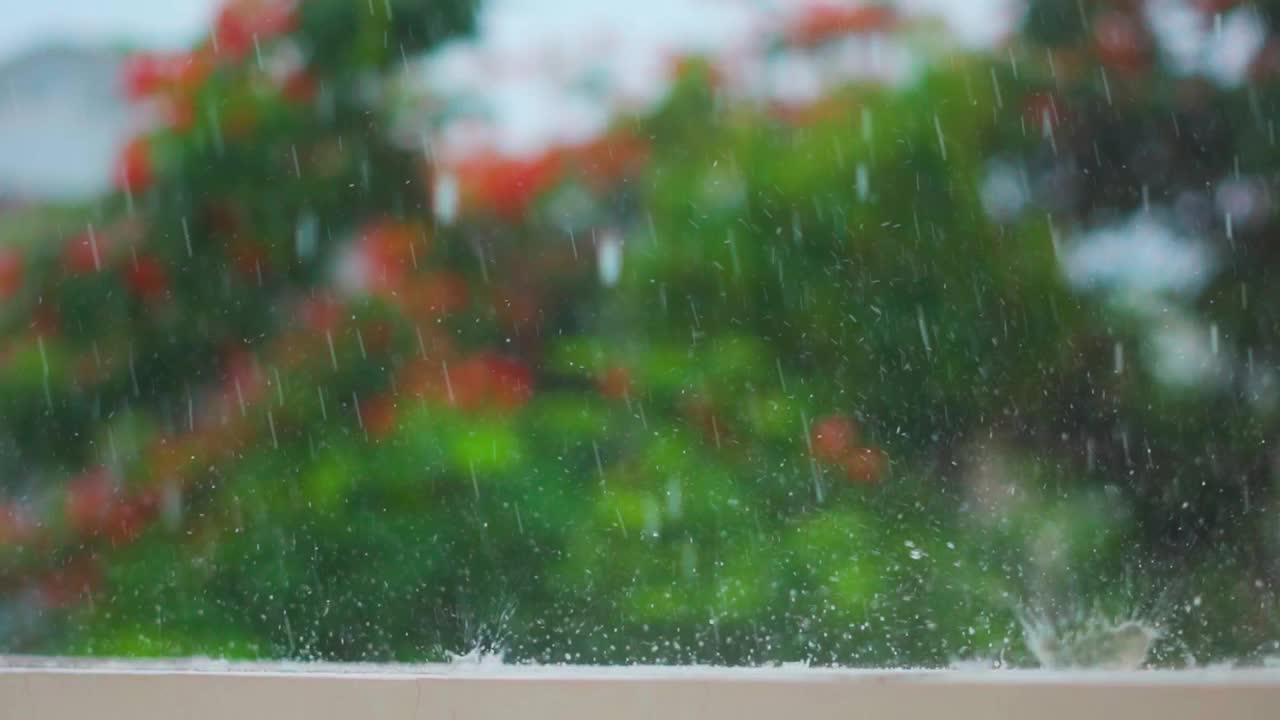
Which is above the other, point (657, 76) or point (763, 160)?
point (657, 76)

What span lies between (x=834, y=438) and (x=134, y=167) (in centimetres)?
124

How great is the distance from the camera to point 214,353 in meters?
2.15

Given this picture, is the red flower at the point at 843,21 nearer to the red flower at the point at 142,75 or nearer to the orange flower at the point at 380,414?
the orange flower at the point at 380,414

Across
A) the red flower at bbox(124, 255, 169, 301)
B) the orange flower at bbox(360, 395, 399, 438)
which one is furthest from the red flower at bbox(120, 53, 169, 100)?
the orange flower at bbox(360, 395, 399, 438)

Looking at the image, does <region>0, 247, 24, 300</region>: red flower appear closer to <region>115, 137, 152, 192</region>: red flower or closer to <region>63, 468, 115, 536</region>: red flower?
<region>115, 137, 152, 192</region>: red flower

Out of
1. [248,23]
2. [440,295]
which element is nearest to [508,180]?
[440,295]

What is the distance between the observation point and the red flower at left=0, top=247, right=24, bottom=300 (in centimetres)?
215

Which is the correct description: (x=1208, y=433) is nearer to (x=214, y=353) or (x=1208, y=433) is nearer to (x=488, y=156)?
(x=488, y=156)

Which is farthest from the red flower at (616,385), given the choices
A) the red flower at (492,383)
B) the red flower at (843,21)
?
the red flower at (843,21)

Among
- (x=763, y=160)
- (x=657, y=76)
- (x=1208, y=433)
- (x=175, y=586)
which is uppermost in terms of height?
(x=657, y=76)

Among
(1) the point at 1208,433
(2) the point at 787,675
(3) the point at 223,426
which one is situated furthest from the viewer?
(3) the point at 223,426

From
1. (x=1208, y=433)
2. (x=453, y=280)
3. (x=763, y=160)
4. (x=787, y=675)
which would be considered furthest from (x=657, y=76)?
(x=787, y=675)

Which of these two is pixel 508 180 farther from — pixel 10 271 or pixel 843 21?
pixel 10 271

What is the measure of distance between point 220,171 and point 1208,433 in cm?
162
